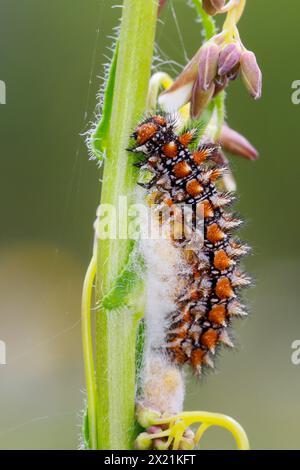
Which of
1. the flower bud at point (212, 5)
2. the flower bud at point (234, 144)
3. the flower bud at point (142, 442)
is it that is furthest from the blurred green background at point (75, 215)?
the flower bud at point (142, 442)

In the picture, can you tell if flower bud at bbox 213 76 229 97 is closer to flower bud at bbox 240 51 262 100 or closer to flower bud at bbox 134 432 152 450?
flower bud at bbox 240 51 262 100

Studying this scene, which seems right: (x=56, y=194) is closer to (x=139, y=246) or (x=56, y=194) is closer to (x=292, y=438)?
(x=292, y=438)

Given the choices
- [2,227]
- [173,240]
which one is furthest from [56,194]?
[173,240]

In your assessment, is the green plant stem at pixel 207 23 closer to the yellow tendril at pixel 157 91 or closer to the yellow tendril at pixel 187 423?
the yellow tendril at pixel 157 91

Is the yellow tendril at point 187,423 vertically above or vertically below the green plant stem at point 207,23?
below

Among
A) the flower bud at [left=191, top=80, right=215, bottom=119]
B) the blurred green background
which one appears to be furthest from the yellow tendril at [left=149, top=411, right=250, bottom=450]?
the blurred green background
